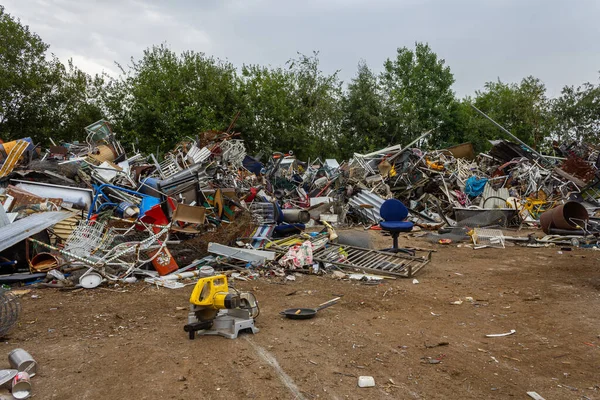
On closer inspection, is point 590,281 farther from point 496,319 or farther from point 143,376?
point 143,376

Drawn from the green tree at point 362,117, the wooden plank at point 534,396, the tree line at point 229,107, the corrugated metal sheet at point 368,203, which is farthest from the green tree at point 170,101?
the wooden plank at point 534,396

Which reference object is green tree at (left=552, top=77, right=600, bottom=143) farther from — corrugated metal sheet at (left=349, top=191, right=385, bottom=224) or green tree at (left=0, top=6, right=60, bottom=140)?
green tree at (left=0, top=6, right=60, bottom=140)

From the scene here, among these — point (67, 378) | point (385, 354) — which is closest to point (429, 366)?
point (385, 354)

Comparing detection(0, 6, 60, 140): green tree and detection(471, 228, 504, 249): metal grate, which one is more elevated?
detection(0, 6, 60, 140): green tree

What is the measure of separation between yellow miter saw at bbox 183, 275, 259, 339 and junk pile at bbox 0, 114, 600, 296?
6.87 feet

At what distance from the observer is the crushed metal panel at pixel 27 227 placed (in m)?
5.82

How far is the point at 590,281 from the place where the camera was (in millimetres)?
5633

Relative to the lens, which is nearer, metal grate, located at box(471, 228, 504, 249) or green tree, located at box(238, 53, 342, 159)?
metal grate, located at box(471, 228, 504, 249)

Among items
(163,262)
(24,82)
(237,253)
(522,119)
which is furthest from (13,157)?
(522,119)

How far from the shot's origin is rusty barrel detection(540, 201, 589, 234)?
9.23 meters

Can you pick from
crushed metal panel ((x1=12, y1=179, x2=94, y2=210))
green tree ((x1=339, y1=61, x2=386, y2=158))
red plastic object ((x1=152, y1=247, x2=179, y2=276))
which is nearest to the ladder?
crushed metal panel ((x1=12, y1=179, x2=94, y2=210))

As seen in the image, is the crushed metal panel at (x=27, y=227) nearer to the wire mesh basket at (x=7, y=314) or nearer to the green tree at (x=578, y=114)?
the wire mesh basket at (x=7, y=314)

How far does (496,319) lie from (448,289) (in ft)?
4.16

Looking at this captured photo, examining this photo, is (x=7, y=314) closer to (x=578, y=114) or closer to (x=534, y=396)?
(x=534, y=396)
